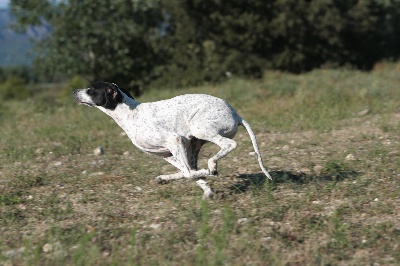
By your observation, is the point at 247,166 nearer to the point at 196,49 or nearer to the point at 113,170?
the point at 113,170

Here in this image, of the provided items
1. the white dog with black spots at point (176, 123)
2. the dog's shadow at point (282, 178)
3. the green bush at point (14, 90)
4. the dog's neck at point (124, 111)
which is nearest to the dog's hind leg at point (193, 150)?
the white dog with black spots at point (176, 123)

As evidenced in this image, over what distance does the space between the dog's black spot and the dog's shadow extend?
4.78 ft

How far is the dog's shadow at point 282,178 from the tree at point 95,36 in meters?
15.7

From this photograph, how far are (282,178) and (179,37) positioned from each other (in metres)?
18.0

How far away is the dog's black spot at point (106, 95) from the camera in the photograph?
6.43m

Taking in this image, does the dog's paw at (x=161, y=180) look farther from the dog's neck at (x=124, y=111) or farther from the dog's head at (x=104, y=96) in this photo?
the dog's head at (x=104, y=96)

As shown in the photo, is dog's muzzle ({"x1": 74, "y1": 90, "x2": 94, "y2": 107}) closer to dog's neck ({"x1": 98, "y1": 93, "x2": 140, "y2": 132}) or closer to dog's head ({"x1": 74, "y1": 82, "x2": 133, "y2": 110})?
dog's head ({"x1": 74, "y1": 82, "x2": 133, "y2": 110})

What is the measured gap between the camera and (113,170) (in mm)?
8023

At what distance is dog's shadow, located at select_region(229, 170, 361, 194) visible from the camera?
6.69 meters

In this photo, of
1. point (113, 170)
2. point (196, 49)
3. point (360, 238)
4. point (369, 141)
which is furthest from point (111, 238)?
point (196, 49)

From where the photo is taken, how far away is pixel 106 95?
641cm

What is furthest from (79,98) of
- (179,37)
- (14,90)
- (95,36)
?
(14,90)

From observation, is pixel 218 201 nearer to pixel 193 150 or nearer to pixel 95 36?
pixel 193 150

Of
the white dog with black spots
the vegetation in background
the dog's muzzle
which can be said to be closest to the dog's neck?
the white dog with black spots
